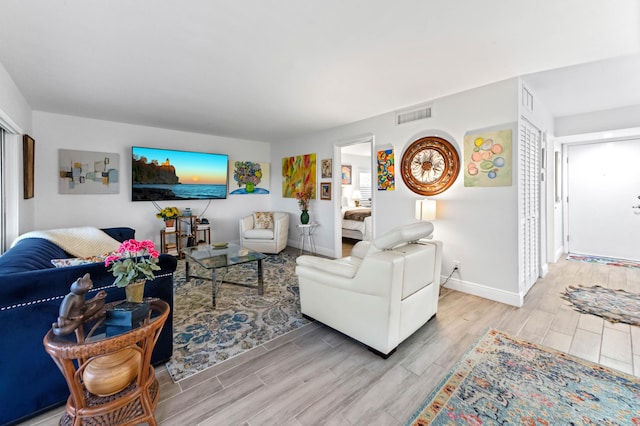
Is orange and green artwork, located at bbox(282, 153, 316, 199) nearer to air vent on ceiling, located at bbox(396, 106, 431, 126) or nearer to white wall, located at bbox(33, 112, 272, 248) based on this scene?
white wall, located at bbox(33, 112, 272, 248)

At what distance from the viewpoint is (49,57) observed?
7.84 ft

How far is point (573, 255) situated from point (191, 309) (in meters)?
6.51

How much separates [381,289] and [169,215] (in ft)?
14.4

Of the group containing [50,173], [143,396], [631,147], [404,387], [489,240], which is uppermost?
[631,147]

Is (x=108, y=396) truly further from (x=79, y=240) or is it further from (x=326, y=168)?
(x=326, y=168)

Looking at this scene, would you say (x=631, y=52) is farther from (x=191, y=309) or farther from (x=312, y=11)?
(x=191, y=309)

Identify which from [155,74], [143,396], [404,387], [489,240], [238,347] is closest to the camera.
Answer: [143,396]

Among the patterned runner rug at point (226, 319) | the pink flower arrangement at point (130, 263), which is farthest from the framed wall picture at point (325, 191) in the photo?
the pink flower arrangement at point (130, 263)

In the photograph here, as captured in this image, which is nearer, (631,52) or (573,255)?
(631,52)

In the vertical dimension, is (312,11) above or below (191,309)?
above

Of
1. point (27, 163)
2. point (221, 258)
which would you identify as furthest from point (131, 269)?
point (27, 163)

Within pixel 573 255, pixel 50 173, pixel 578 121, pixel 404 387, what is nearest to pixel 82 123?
pixel 50 173

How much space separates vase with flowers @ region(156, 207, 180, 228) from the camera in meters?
4.90

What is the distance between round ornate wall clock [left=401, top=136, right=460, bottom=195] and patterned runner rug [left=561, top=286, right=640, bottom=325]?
1.91 meters
